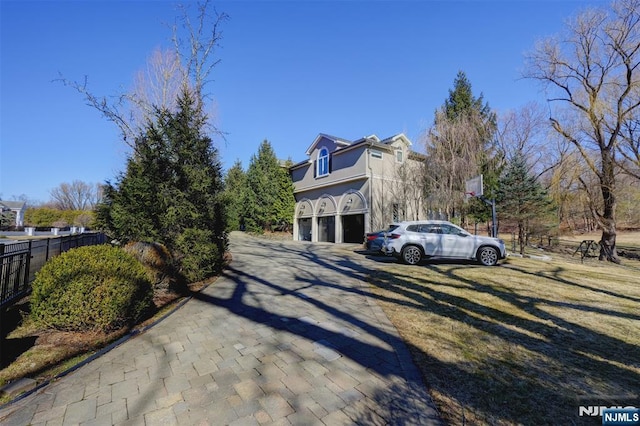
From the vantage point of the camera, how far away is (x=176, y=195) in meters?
7.97

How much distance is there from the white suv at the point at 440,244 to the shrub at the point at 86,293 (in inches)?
334

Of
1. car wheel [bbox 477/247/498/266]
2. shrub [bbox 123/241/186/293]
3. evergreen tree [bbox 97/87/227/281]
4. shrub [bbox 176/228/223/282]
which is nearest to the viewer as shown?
shrub [bbox 123/241/186/293]

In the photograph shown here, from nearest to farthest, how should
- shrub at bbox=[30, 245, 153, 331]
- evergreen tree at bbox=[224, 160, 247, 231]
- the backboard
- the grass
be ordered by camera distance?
the grass → shrub at bbox=[30, 245, 153, 331] → the backboard → evergreen tree at bbox=[224, 160, 247, 231]

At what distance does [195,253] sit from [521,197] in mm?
20287

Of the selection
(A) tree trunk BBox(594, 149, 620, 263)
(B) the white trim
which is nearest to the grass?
(B) the white trim

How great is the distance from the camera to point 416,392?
9.81ft

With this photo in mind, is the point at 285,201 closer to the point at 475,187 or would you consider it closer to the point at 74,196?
the point at 475,187

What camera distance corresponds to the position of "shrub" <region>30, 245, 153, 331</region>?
4164mm

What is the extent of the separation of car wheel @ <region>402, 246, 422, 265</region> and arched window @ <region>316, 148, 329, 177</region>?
14556 millimetres

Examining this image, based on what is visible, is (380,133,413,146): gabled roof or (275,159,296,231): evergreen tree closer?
(380,133,413,146): gabled roof

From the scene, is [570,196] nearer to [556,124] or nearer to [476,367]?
[556,124]

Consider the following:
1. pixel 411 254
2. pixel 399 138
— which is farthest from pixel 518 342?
pixel 399 138

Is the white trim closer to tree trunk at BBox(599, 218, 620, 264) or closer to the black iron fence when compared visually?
tree trunk at BBox(599, 218, 620, 264)

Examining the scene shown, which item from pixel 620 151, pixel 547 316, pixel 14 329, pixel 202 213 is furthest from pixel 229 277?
pixel 620 151
